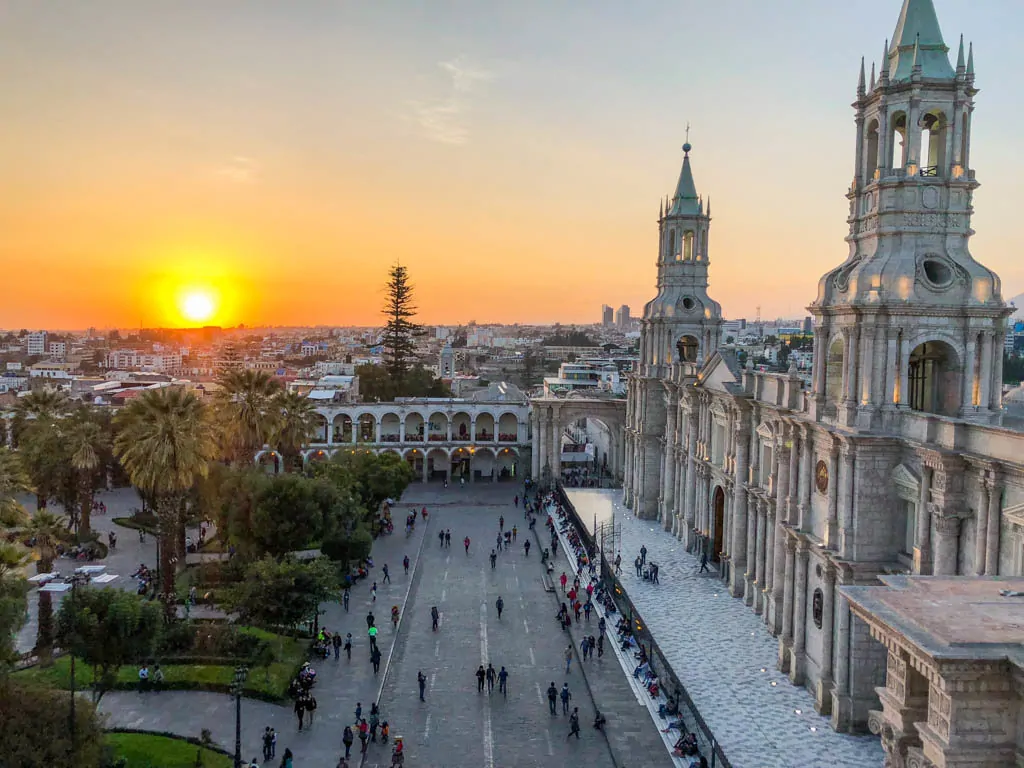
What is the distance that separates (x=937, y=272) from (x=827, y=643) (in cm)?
975

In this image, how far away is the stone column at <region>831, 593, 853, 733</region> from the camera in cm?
2023

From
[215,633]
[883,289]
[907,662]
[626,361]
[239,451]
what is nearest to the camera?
[907,662]

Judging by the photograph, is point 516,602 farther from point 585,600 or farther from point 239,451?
point 239,451

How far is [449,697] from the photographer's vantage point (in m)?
22.7

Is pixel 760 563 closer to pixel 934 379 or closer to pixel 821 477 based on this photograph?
pixel 821 477

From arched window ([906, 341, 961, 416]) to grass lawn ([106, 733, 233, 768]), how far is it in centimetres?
1865

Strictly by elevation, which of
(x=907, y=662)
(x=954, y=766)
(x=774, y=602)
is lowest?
(x=774, y=602)

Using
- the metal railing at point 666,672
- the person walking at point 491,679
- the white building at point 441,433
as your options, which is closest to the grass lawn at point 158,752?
the person walking at point 491,679

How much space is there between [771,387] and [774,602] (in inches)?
276

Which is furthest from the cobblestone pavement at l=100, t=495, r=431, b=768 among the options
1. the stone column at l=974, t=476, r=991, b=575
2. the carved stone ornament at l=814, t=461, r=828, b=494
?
the stone column at l=974, t=476, r=991, b=575

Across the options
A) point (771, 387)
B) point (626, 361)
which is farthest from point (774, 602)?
point (626, 361)

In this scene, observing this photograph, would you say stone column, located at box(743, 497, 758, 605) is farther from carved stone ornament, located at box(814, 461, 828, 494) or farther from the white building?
the white building

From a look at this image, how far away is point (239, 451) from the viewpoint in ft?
117

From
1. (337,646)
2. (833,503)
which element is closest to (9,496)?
(337,646)
